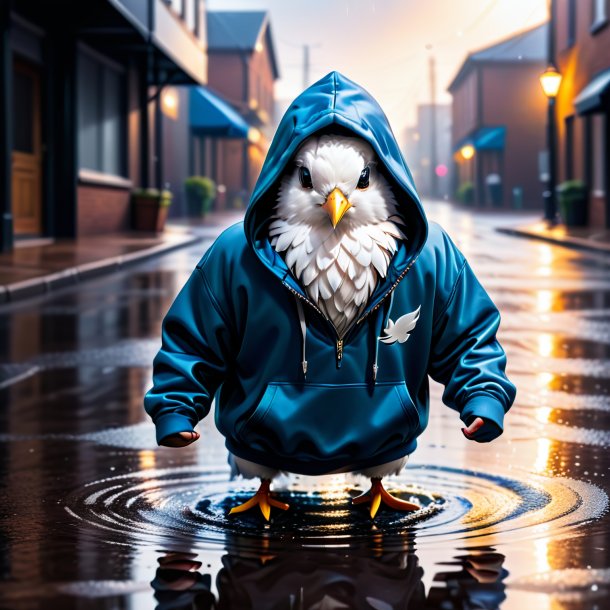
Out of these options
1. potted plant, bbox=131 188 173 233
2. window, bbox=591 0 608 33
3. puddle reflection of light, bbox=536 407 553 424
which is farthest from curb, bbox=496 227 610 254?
puddle reflection of light, bbox=536 407 553 424

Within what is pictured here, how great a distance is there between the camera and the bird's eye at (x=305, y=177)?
3262 millimetres

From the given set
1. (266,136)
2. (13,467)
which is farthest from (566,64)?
(266,136)

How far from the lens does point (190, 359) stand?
11.3 feet

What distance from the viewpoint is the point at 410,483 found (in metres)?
4.16

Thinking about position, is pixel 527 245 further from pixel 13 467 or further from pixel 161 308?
pixel 13 467

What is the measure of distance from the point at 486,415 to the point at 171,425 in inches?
31.4

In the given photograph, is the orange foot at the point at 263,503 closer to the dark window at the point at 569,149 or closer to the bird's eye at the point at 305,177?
the bird's eye at the point at 305,177

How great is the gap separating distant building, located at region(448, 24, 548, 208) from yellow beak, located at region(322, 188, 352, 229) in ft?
169

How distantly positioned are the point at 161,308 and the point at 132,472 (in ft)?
22.0

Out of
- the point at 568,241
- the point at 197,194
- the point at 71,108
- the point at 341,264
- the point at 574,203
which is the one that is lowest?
the point at 568,241

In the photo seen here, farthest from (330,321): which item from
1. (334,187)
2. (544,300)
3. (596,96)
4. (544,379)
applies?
(596,96)

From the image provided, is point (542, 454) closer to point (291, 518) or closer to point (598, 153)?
point (291, 518)

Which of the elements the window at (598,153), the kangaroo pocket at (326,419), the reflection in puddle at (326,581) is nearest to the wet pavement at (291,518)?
the reflection in puddle at (326,581)

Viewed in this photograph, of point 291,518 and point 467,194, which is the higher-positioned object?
point 467,194
